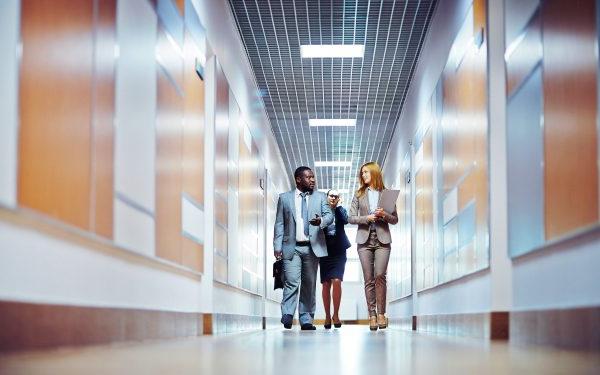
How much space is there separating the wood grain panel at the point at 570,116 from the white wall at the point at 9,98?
2.09 metres

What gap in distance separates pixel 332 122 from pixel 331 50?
4.20m

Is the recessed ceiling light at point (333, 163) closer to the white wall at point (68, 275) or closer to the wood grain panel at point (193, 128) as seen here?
the wood grain panel at point (193, 128)

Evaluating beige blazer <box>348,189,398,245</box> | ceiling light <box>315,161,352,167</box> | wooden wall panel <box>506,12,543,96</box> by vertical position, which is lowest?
beige blazer <box>348,189,398,245</box>

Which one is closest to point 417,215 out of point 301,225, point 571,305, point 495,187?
point 301,225

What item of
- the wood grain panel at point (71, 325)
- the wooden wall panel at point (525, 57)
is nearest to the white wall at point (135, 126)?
the wood grain panel at point (71, 325)

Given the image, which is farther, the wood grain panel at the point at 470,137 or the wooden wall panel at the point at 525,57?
the wood grain panel at the point at 470,137

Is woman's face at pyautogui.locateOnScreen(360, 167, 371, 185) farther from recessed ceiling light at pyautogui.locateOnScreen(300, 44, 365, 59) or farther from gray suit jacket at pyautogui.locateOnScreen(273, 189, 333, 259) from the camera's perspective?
recessed ceiling light at pyautogui.locateOnScreen(300, 44, 365, 59)

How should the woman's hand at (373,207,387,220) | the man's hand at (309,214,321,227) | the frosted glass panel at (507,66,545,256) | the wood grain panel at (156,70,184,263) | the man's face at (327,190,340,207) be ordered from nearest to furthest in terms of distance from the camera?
1. the frosted glass panel at (507,66,545,256)
2. the wood grain panel at (156,70,184,263)
3. the woman's hand at (373,207,387,220)
4. the man's hand at (309,214,321,227)
5. the man's face at (327,190,340,207)

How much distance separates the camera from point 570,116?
3795mm

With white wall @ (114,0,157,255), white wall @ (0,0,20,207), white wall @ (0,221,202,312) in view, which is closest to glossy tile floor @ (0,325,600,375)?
white wall @ (0,221,202,312)

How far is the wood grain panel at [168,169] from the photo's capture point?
5.62m

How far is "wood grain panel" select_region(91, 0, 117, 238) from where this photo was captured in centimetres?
411

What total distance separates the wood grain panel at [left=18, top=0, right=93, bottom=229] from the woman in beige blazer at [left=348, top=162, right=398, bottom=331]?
5052 millimetres

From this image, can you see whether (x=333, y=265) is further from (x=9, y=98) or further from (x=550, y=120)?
(x=9, y=98)
